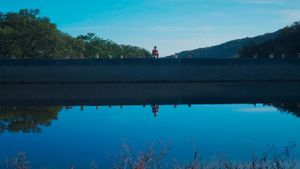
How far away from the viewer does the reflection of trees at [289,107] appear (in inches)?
Answer: 690

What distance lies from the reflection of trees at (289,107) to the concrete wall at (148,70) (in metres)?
19.5

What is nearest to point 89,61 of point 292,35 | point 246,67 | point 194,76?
point 194,76

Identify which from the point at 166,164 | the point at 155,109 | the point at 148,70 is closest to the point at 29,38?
the point at 148,70

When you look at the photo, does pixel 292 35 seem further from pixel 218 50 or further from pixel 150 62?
pixel 218 50

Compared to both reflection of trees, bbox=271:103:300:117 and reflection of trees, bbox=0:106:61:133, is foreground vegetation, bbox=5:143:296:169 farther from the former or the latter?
reflection of trees, bbox=271:103:300:117

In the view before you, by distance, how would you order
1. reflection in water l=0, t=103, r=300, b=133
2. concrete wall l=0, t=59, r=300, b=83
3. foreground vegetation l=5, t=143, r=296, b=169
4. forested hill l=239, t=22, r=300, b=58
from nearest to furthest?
foreground vegetation l=5, t=143, r=296, b=169 → reflection in water l=0, t=103, r=300, b=133 → concrete wall l=0, t=59, r=300, b=83 → forested hill l=239, t=22, r=300, b=58

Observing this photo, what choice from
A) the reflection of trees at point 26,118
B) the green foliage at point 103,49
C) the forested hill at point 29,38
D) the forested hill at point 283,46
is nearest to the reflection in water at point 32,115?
the reflection of trees at point 26,118

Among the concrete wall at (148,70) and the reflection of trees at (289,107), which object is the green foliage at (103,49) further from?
the reflection of trees at (289,107)

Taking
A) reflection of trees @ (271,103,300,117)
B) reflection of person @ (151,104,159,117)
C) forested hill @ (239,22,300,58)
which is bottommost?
reflection of trees @ (271,103,300,117)

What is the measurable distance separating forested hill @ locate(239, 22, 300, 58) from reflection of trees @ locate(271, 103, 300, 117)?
1406 inches

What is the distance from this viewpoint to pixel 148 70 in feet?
131

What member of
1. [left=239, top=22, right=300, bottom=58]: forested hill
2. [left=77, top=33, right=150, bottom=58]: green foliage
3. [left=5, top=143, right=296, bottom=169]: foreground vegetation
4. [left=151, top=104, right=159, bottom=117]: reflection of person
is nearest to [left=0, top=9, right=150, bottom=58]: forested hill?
[left=77, top=33, right=150, bottom=58]: green foliage

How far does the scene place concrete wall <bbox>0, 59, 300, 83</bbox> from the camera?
39.4 m

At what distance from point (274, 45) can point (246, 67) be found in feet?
75.9
